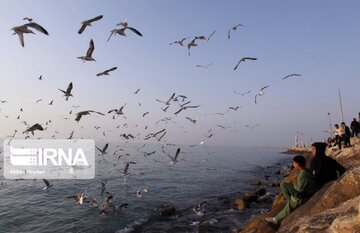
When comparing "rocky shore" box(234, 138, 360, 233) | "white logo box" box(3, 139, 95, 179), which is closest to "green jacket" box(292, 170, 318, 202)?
"rocky shore" box(234, 138, 360, 233)

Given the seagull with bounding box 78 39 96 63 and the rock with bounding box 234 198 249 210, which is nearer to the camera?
the seagull with bounding box 78 39 96 63

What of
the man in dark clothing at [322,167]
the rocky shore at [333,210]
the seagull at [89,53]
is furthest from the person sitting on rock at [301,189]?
the seagull at [89,53]

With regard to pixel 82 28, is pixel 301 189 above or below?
below

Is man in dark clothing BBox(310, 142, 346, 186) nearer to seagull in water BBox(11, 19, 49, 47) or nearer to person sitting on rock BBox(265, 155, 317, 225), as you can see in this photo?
person sitting on rock BBox(265, 155, 317, 225)

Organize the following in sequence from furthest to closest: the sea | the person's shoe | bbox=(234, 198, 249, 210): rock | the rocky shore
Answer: bbox=(234, 198, 249, 210): rock → the sea → the person's shoe → the rocky shore

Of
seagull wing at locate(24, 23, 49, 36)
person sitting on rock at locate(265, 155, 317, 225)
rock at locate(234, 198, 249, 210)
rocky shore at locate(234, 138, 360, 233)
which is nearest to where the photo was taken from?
rocky shore at locate(234, 138, 360, 233)

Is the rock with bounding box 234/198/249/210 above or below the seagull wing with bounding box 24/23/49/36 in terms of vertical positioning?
below

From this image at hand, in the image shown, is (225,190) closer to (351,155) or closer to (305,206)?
(351,155)

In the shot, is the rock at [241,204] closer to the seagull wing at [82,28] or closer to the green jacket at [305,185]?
the green jacket at [305,185]

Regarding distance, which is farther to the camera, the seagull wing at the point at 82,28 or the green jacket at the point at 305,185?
the green jacket at the point at 305,185

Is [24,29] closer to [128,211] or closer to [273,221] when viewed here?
[273,221]

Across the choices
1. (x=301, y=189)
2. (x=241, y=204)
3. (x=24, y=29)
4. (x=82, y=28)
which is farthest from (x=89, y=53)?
(x=241, y=204)

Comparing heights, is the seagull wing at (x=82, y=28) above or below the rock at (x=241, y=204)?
above

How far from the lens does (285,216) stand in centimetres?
1054
